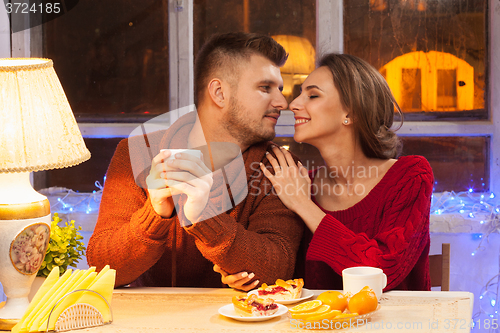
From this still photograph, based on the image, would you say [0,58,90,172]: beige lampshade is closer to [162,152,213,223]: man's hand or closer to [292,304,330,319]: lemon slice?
[162,152,213,223]: man's hand

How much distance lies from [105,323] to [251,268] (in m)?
0.44

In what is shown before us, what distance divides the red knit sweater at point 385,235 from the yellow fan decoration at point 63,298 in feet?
2.30

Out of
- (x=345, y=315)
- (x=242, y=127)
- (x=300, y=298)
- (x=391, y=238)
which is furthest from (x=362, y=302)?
(x=242, y=127)

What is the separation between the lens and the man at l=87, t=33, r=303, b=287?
1245 mm

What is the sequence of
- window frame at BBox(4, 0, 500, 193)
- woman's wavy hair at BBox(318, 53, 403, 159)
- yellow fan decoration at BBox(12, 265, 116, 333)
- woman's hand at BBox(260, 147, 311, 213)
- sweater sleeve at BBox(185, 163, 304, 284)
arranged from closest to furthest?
yellow fan decoration at BBox(12, 265, 116, 333) → sweater sleeve at BBox(185, 163, 304, 284) → woman's hand at BBox(260, 147, 311, 213) → woman's wavy hair at BBox(318, 53, 403, 159) → window frame at BBox(4, 0, 500, 193)

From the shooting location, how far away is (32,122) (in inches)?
44.1

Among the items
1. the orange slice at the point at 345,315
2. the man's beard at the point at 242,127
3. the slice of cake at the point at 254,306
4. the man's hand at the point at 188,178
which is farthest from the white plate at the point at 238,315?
the man's beard at the point at 242,127

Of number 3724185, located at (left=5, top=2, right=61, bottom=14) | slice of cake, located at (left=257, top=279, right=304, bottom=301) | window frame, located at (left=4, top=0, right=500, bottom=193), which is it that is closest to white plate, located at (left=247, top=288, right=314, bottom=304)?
slice of cake, located at (left=257, top=279, right=304, bottom=301)

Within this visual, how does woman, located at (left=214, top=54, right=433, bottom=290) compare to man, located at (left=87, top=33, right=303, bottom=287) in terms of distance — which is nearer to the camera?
man, located at (left=87, top=33, right=303, bottom=287)

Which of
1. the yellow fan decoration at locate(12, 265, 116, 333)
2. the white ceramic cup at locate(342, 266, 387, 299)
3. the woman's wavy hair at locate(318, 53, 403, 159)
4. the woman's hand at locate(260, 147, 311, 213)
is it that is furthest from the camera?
the woman's wavy hair at locate(318, 53, 403, 159)

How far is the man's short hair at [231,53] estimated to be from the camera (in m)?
1.83

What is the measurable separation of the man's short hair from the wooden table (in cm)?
87

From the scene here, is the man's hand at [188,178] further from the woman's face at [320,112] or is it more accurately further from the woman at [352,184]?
the woman's face at [320,112]

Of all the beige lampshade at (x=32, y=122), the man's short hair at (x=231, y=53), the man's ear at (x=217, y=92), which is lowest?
the beige lampshade at (x=32, y=122)
